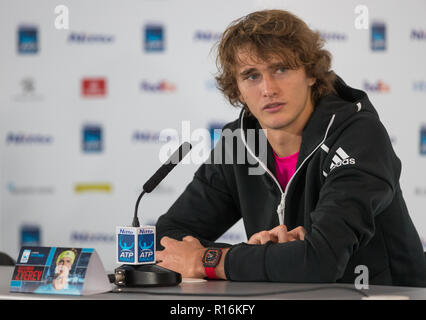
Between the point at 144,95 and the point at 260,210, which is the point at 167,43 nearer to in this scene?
the point at 144,95

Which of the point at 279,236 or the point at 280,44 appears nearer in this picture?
the point at 279,236

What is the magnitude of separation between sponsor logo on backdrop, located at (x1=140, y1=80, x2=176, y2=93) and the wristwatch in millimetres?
2437

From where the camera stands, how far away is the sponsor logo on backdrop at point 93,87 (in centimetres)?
382

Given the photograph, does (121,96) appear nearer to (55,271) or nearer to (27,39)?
(27,39)

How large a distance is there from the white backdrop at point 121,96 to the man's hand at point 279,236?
224cm

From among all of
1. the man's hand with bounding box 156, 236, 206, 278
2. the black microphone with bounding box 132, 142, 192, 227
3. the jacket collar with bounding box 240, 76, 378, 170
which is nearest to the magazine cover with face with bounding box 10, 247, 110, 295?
the black microphone with bounding box 132, 142, 192, 227

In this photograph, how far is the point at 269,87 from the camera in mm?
1740

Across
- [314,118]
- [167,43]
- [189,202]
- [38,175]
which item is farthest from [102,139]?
[314,118]

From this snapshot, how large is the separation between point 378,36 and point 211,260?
2743 mm

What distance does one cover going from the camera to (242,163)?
6.16 ft

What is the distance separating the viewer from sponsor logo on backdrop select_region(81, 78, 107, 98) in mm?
3822

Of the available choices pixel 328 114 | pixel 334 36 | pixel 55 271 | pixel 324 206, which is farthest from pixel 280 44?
pixel 334 36

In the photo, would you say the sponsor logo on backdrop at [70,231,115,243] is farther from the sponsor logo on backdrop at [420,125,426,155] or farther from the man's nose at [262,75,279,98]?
the man's nose at [262,75,279,98]

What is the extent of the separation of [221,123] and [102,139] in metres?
0.78
